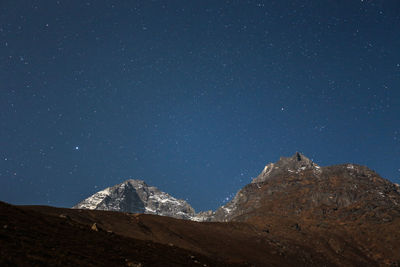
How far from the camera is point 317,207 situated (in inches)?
7101

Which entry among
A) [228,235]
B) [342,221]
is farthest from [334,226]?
[228,235]

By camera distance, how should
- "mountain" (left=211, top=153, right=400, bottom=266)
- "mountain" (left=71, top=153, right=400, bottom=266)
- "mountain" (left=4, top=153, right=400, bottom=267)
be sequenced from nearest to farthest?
"mountain" (left=4, top=153, right=400, bottom=267) < "mountain" (left=71, top=153, right=400, bottom=266) < "mountain" (left=211, top=153, right=400, bottom=266)

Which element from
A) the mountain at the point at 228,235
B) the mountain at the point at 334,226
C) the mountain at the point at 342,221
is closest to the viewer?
the mountain at the point at 228,235

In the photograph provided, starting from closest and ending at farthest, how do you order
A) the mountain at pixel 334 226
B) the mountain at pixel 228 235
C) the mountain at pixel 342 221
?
the mountain at pixel 228 235
the mountain at pixel 334 226
the mountain at pixel 342 221

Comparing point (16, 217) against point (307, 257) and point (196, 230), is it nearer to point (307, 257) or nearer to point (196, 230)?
point (196, 230)

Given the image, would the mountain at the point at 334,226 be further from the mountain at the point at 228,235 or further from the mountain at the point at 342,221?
the mountain at the point at 228,235

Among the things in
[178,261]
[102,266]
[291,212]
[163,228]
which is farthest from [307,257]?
[102,266]

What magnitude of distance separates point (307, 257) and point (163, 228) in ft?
201

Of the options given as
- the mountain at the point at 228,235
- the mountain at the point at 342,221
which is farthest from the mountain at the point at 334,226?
the mountain at the point at 228,235

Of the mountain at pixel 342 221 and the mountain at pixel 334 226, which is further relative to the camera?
the mountain at pixel 342 221

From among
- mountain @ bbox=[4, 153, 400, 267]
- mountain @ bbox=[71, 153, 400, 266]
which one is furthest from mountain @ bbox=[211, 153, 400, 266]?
mountain @ bbox=[4, 153, 400, 267]

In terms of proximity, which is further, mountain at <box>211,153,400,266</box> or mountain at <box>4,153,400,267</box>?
mountain at <box>211,153,400,266</box>

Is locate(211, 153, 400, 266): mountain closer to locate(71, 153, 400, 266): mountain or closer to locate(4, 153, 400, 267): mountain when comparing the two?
locate(71, 153, 400, 266): mountain

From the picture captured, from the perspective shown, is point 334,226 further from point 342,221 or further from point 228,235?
point 228,235
